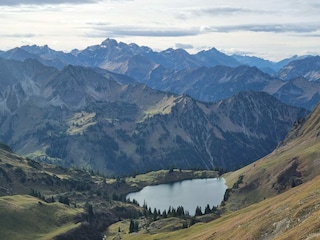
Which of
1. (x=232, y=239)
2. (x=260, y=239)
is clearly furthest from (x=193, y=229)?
(x=260, y=239)

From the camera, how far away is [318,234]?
77.5 meters

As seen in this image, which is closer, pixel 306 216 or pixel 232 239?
pixel 306 216

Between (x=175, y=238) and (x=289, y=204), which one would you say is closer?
(x=289, y=204)

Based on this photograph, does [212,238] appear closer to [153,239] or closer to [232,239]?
[232,239]

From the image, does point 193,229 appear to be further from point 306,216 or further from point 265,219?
point 306,216

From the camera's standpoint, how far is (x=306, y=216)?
98.6 metres

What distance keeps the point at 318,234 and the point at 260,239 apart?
29083 mm

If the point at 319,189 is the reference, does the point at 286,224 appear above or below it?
below

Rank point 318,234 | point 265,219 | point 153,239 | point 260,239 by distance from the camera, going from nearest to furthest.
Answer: point 318,234
point 260,239
point 265,219
point 153,239

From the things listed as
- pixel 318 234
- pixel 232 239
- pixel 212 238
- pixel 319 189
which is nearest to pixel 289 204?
pixel 319 189

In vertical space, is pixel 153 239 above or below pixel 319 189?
below

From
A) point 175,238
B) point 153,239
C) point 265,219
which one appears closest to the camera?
point 265,219

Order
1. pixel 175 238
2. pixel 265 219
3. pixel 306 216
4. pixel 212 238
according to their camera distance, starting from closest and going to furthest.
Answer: pixel 306 216, pixel 265 219, pixel 212 238, pixel 175 238

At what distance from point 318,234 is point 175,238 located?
367 feet
